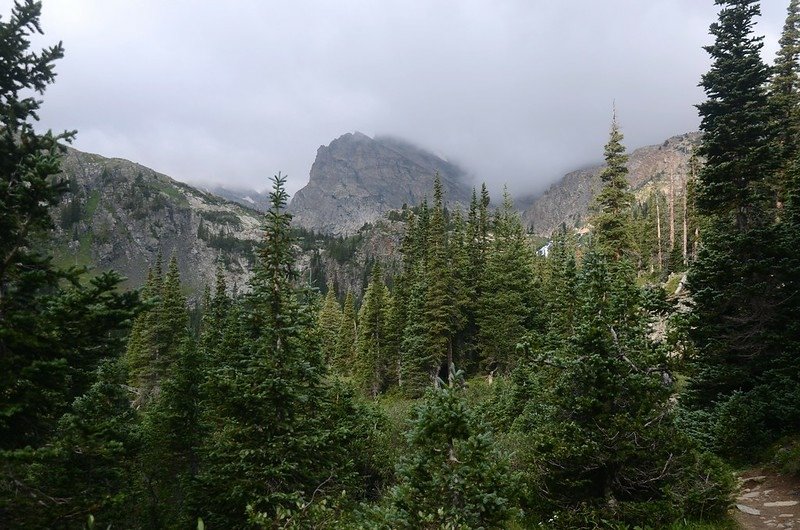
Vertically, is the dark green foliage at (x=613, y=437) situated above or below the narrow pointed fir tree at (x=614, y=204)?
below

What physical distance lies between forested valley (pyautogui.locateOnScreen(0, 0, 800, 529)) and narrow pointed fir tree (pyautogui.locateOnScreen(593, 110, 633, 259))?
14cm

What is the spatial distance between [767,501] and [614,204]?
21.4 meters

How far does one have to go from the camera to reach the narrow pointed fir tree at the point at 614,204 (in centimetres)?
2822

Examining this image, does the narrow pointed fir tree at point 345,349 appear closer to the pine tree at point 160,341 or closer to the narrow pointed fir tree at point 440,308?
the narrow pointed fir tree at point 440,308

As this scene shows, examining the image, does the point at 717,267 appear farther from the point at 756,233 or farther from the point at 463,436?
the point at 463,436

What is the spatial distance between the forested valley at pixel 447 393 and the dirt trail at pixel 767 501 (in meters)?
0.54

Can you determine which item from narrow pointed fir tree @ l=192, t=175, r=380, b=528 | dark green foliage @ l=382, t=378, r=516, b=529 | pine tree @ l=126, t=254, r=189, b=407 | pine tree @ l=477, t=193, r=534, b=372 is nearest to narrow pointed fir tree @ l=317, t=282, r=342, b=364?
pine tree @ l=126, t=254, r=189, b=407

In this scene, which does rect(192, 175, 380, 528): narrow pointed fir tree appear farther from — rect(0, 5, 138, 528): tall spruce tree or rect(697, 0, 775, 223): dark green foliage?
rect(697, 0, 775, 223): dark green foliage

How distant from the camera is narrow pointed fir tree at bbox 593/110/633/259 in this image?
28.2 metres

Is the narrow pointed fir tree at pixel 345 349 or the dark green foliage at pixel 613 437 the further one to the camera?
the narrow pointed fir tree at pixel 345 349

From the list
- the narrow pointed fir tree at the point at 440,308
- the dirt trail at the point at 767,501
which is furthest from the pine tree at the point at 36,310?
the narrow pointed fir tree at the point at 440,308

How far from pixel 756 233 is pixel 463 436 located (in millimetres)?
14867

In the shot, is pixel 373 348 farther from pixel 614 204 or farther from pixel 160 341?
pixel 614 204

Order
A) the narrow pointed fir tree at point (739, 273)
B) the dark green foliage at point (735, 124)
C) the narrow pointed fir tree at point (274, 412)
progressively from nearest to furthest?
1. the narrow pointed fir tree at point (274, 412)
2. the narrow pointed fir tree at point (739, 273)
3. the dark green foliage at point (735, 124)
